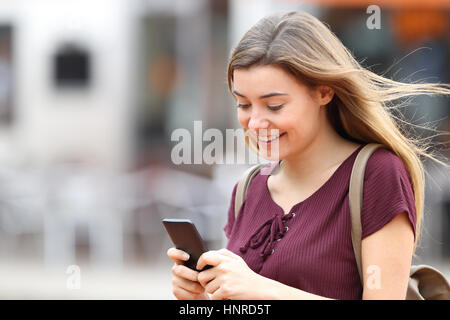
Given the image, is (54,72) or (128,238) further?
(54,72)

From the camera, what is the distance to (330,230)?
6.81 feet

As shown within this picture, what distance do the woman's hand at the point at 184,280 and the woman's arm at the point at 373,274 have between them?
0.18m

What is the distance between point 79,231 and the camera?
9.27 m

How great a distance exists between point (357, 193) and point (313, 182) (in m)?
0.20

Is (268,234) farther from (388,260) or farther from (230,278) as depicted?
(388,260)

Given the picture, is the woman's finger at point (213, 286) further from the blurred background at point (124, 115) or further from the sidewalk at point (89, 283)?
the blurred background at point (124, 115)

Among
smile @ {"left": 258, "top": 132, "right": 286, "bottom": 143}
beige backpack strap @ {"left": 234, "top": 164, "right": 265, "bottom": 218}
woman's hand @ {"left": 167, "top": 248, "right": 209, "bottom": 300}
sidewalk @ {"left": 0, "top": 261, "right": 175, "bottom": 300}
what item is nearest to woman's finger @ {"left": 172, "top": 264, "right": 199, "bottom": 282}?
woman's hand @ {"left": 167, "top": 248, "right": 209, "bottom": 300}

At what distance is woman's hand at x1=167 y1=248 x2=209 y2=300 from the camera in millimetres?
2223

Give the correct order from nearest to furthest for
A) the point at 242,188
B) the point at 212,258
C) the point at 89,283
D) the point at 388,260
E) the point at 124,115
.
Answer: the point at 388,260 → the point at 212,258 → the point at 242,188 → the point at 89,283 → the point at 124,115

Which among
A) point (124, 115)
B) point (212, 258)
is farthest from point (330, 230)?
point (124, 115)
